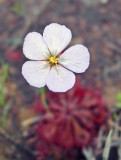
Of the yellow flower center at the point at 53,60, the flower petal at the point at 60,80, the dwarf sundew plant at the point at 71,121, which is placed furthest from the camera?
the dwarf sundew plant at the point at 71,121

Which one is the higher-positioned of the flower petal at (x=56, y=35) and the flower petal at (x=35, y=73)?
the flower petal at (x=56, y=35)

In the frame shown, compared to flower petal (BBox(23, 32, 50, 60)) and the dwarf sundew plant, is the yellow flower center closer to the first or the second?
flower petal (BBox(23, 32, 50, 60))

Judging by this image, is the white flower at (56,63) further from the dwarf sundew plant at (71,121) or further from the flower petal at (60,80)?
the dwarf sundew plant at (71,121)

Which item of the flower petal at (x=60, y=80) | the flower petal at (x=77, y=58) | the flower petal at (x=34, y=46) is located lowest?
the flower petal at (x=60, y=80)

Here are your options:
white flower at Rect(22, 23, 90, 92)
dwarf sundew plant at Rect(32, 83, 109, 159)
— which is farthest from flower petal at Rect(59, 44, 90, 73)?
dwarf sundew plant at Rect(32, 83, 109, 159)

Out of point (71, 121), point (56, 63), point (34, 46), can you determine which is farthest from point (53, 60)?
point (71, 121)

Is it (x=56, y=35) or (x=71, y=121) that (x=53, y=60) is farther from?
(x=71, y=121)

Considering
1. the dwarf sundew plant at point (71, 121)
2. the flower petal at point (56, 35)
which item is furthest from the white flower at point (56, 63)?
the dwarf sundew plant at point (71, 121)
